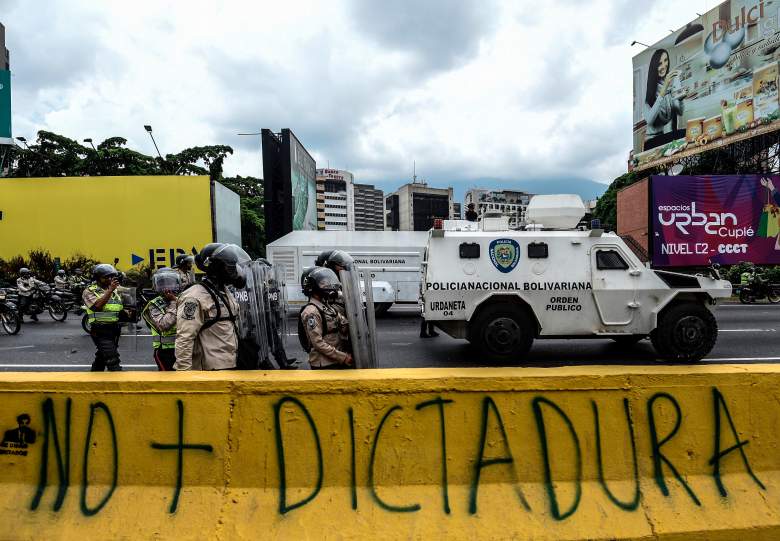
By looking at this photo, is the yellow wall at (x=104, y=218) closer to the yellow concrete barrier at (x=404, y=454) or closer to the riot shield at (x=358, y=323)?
the riot shield at (x=358, y=323)

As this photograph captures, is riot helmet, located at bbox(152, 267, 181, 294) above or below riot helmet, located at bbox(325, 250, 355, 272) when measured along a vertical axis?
below

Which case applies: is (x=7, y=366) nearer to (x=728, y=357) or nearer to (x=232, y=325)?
(x=232, y=325)

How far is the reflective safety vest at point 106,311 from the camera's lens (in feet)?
16.6

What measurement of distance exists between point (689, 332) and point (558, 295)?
74.2 inches

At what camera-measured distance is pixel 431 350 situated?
8.38m

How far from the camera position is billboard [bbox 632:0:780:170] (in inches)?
1041

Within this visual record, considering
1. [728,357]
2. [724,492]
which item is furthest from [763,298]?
[724,492]

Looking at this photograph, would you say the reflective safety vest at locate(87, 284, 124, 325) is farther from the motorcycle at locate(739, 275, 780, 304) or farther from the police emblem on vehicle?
the motorcycle at locate(739, 275, 780, 304)

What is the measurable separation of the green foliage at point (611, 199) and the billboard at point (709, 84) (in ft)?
13.1

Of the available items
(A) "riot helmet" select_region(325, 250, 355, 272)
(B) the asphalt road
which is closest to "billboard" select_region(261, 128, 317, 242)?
(B) the asphalt road

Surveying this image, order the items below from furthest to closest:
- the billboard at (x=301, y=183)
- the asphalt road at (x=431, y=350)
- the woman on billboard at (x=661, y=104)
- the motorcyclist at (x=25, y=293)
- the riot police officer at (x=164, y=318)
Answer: the woman on billboard at (x=661, y=104)
the billboard at (x=301, y=183)
the motorcyclist at (x=25, y=293)
the asphalt road at (x=431, y=350)
the riot police officer at (x=164, y=318)

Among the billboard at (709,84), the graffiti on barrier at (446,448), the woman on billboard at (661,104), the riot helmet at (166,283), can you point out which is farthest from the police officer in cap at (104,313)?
the woman on billboard at (661,104)

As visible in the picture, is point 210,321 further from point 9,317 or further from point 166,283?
point 9,317

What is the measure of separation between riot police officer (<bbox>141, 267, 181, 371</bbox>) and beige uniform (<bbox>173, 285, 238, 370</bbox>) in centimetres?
104
